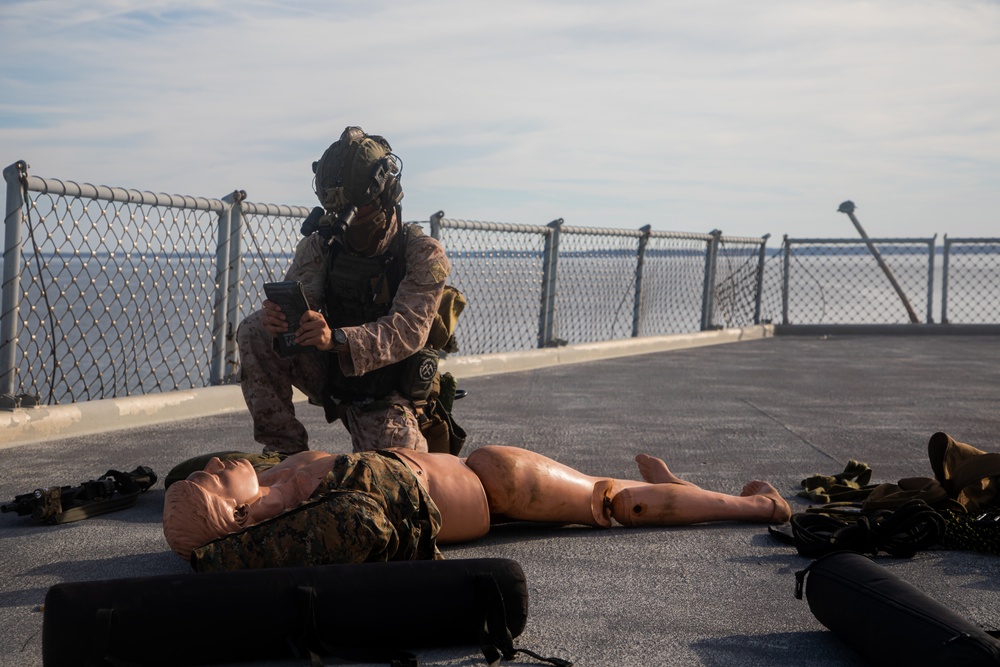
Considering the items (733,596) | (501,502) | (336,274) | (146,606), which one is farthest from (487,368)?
(146,606)

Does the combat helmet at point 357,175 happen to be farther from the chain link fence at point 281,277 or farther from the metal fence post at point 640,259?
the metal fence post at point 640,259

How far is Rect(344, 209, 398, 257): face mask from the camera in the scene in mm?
Answer: 4219

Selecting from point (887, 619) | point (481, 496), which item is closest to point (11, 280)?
point (481, 496)

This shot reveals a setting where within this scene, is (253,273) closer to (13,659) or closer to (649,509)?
(649,509)

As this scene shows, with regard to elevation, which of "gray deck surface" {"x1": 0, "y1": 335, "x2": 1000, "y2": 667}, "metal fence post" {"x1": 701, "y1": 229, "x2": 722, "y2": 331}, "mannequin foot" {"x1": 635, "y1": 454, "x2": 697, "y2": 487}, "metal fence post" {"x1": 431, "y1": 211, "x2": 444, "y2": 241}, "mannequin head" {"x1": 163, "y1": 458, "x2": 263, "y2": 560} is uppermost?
"metal fence post" {"x1": 431, "y1": 211, "x2": 444, "y2": 241}

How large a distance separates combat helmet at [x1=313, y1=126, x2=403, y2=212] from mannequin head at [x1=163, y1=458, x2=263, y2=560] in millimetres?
1416

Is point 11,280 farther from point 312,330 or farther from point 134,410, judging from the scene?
point 312,330

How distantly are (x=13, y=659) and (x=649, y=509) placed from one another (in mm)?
2056

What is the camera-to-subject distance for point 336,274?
4.23m

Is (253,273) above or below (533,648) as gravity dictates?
above

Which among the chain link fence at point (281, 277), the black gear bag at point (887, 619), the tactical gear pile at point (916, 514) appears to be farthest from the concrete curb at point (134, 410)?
the black gear bag at point (887, 619)

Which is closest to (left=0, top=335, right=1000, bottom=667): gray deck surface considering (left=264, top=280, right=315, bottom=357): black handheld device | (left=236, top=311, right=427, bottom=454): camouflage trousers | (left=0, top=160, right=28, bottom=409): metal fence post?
(left=0, top=160, right=28, bottom=409): metal fence post

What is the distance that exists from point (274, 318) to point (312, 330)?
0.47ft

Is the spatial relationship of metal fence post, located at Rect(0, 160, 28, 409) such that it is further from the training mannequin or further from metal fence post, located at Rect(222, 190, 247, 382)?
the training mannequin
